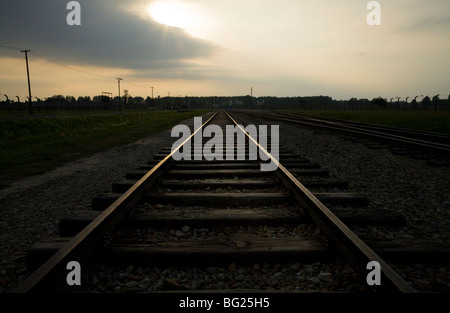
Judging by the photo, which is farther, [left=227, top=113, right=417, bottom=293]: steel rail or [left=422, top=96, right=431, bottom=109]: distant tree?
[left=422, top=96, right=431, bottom=109]: distant tree

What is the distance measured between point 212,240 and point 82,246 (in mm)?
989

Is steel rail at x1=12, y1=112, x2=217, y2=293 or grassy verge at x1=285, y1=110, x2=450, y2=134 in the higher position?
grassy verge at x1=285, y1=110, x2=450, y2=134

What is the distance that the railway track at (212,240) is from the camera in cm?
186

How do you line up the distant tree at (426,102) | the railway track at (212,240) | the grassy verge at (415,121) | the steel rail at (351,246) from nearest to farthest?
the steel rail at (351,246) → the railway track at (212,240) → the grassy verge at (415,121) → the distant tree at (426,102)

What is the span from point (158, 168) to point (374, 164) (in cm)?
449

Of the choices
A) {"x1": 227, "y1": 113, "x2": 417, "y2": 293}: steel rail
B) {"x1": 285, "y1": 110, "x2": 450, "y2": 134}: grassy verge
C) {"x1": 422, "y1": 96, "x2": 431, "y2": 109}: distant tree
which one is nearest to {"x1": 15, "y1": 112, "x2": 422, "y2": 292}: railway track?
{"x1": 227, "y1": 113, "x2": 417, "y2": 293}: steel rail

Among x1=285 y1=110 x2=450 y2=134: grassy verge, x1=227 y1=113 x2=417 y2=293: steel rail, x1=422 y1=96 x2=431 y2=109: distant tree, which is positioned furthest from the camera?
x1=422 y1=96 x2=431 y2=109: distant tree

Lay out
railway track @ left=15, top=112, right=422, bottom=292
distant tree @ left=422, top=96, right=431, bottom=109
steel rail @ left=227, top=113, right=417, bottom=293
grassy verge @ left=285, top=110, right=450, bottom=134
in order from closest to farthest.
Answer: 1. steel rail @ left=227, top=113, right=417, bottom=293
2. railway track @ left=15, top=112, right=422, bottom=292
3. grassy verge @ left=285, top=110, right=450, bottom=134
4. distant tree @ left=422, top=96, right=431, bottom=109

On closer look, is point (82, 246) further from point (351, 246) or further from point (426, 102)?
point (426, 102)

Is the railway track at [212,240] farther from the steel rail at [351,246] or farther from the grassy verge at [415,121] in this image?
the grassy verge at [415,121]

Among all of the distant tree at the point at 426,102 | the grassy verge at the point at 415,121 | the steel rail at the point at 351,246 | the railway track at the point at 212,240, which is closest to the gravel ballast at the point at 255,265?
the railway track at the point at 212,240

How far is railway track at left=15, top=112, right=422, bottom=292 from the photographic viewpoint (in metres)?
1.86

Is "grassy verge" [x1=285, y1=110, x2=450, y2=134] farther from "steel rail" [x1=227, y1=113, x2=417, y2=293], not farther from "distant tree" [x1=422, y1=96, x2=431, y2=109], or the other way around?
"distant tree" [x1=422, y1=96, x2=431, y2=109]
